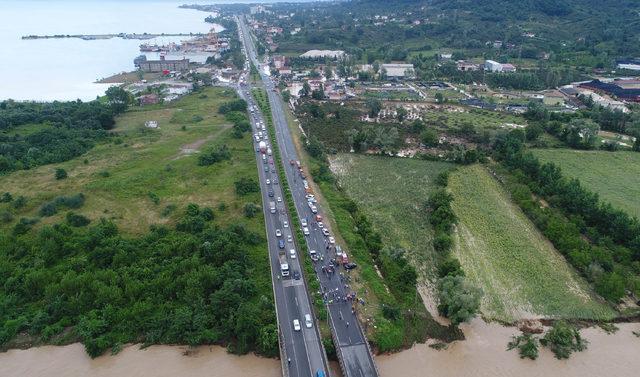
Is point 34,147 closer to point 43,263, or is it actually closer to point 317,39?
point 43,263

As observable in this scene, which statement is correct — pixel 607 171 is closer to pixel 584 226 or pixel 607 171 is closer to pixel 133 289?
pixel 584 226

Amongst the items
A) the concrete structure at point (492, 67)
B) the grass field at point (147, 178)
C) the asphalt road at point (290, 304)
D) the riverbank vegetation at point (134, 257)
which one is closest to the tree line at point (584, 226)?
the asphalt road at point (290, 304)

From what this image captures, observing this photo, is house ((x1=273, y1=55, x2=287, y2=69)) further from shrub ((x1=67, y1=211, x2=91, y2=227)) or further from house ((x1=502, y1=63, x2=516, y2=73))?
shrub ((x1=67, y1=211, x2=91, y2=227))

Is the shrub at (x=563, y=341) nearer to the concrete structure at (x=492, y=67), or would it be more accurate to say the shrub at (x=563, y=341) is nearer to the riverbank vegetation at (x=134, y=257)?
the riverbank vegetation at (x=134, y=257)

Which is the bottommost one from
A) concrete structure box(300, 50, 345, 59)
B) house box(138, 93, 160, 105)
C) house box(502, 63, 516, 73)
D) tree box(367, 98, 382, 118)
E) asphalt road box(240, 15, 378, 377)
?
asphalt road box(240, 15, 378, 377)

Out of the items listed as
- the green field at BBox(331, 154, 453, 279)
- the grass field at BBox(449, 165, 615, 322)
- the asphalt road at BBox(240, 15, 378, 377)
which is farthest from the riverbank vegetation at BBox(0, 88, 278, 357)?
the grass field at BBox(449, 165, 615, 322)

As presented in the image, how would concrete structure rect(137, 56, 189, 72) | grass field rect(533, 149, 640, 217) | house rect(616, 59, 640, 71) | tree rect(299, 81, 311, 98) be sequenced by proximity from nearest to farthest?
1. grass field rect(533, 149, 640, 217)
2. tree rect(299, 81, 311, 98)
3. house rect(616, 59, 640, 71)
4. concrete structure rect(137, 56, 189, 72)

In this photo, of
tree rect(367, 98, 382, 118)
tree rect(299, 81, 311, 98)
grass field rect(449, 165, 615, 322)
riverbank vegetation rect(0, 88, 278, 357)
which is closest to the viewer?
riverbank vegetation rect(0, 88, 278, 357)
